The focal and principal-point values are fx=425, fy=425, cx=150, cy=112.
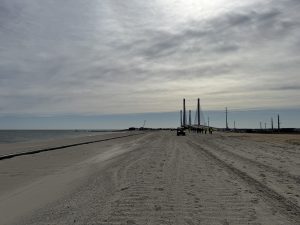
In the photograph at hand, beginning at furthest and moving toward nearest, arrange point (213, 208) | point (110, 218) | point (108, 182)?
point (108, 182) → point (213, 208) → point (110, 218)

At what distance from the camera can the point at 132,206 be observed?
9.55 meters

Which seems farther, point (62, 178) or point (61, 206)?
point (62, 178)

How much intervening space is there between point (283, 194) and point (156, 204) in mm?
3457

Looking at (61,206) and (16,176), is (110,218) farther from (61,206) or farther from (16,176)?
(16,176)

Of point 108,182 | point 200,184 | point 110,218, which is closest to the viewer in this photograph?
point 110,218

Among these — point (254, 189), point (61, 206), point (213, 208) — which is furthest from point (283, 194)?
point (61, 206)

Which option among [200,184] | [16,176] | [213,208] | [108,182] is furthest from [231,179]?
[16,176]

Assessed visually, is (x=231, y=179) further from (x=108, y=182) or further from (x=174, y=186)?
(x=108, y=182)

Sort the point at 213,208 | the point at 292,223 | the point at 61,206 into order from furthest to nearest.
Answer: the point at 61,206, the point at 213,208, the point at 292,223

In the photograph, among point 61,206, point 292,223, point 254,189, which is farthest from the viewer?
point 254,189

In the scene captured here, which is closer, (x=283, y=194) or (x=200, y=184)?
(x=283, y=194)

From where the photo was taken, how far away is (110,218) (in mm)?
8320

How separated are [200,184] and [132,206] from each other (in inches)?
156

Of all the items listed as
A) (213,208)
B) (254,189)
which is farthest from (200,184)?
(213,208)
